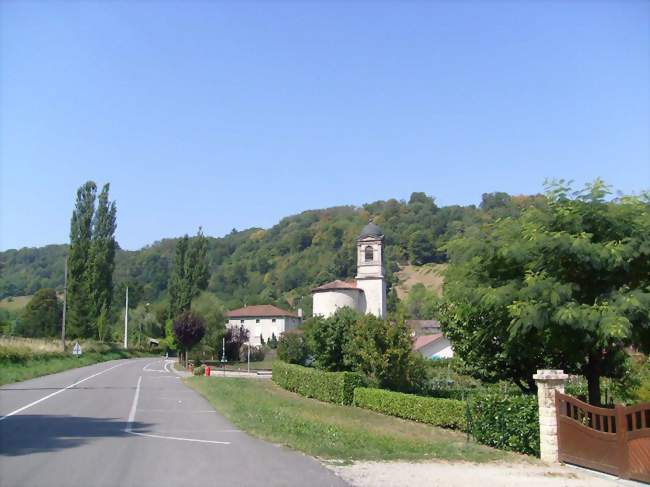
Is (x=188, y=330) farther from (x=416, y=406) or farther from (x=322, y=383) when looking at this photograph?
(x=416, y=406)

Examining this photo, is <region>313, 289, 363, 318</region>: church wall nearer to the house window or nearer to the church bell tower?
the church bell tower

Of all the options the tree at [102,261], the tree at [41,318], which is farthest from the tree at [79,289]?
the tree at [41,318]

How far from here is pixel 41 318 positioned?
305 ft

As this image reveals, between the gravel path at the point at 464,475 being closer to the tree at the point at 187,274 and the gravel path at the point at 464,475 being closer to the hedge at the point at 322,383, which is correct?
the hedge at the point at 322,383

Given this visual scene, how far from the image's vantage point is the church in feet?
221

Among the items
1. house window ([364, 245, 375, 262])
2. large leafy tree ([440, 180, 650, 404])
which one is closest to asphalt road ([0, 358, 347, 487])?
large leafy tree ([440, 180, 650, 404])

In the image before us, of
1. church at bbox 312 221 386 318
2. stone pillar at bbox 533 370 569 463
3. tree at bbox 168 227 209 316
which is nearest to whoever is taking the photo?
stone pillar at bbox 533 370 569 463

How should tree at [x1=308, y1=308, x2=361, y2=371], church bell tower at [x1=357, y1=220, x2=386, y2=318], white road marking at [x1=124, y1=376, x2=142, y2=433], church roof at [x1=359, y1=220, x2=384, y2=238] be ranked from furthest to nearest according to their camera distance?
church bell tower at [x1=357, y1=220, x2=386, y2=318], church roof at [x1=359, y1=220, x2=384, y2=238], tree at [x1=308, y1=308, x2=361, y2=371], white road marking at [x1=124, y1=376, x2=142, y2=433]

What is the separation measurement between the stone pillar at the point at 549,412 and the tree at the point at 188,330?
1900 inches

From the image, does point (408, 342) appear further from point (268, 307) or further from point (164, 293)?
point (164, 293)

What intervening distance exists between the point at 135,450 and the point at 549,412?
27.3ft

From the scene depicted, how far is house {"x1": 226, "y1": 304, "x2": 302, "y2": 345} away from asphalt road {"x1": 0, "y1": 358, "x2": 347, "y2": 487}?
71.4 metres

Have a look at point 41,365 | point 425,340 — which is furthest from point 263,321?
point 41,365

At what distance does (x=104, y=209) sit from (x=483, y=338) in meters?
59.4
